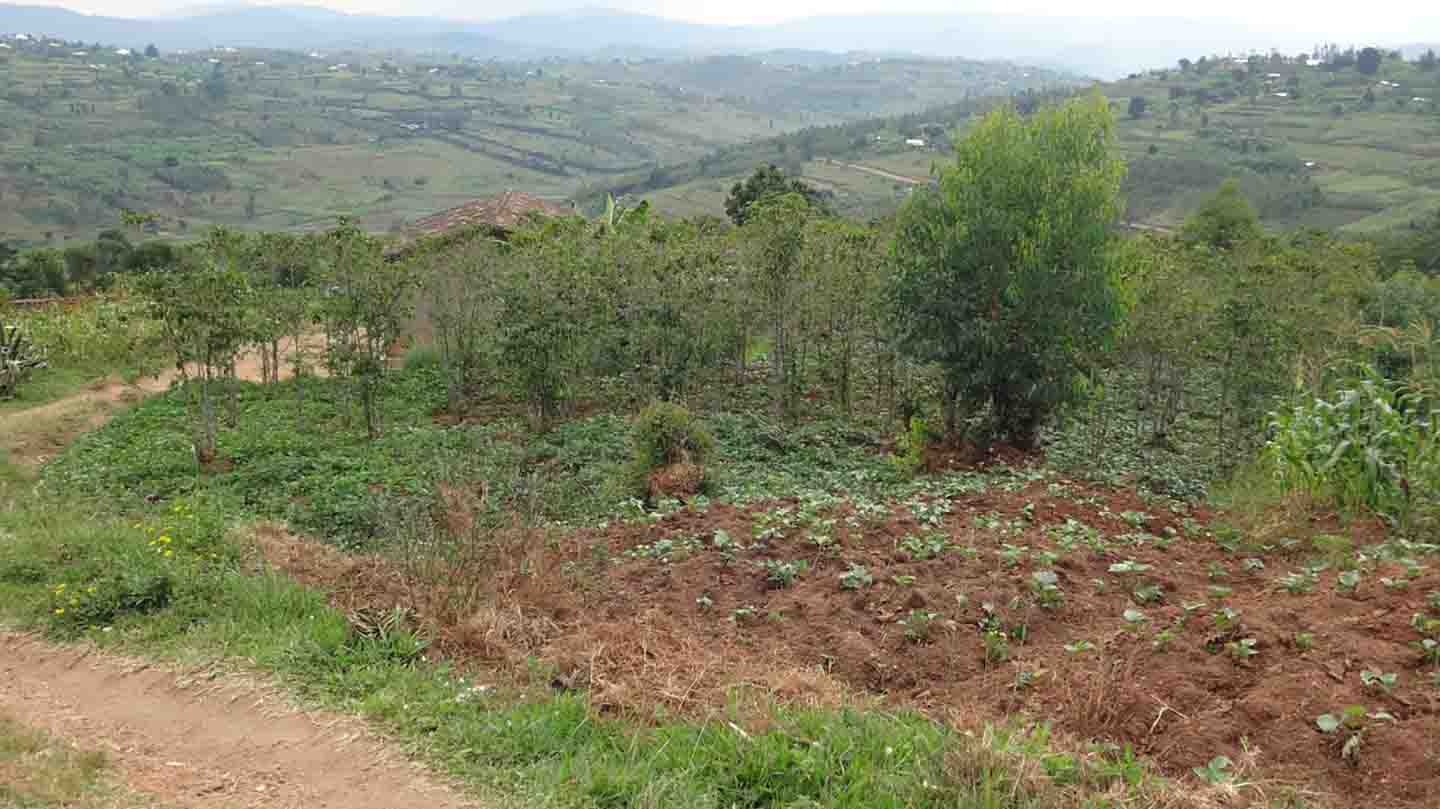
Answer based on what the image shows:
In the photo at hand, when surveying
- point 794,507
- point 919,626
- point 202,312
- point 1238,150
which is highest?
point 1238,150

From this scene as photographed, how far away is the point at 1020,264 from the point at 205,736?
10834mm

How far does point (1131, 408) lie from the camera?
17172 millimetres

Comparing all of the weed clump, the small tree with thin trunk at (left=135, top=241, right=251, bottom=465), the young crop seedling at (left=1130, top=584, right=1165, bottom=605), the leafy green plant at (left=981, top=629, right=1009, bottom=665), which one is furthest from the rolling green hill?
the young crop seedling at (left=1130, top=584, right=1165, bottom=605)

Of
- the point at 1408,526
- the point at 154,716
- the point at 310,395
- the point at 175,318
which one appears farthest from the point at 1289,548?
the point at 310,395

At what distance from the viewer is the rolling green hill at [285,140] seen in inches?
2916

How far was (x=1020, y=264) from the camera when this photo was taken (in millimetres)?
12906

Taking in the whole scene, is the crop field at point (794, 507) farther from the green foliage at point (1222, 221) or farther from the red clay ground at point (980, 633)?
the green foliage at point (1222, 221)

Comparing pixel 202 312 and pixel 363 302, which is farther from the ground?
pixel 202 312

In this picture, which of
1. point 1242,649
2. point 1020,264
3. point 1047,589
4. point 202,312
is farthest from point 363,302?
point 1242,649

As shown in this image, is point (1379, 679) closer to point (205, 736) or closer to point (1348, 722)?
point (1348, 722)

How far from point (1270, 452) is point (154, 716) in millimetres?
9314

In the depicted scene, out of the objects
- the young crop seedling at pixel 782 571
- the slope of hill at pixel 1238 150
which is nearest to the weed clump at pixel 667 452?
the young crop seedling at pixel 782 571

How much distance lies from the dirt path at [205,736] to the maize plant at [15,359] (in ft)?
42.9

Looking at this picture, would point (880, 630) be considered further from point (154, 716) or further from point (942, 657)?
point (154, 716)
